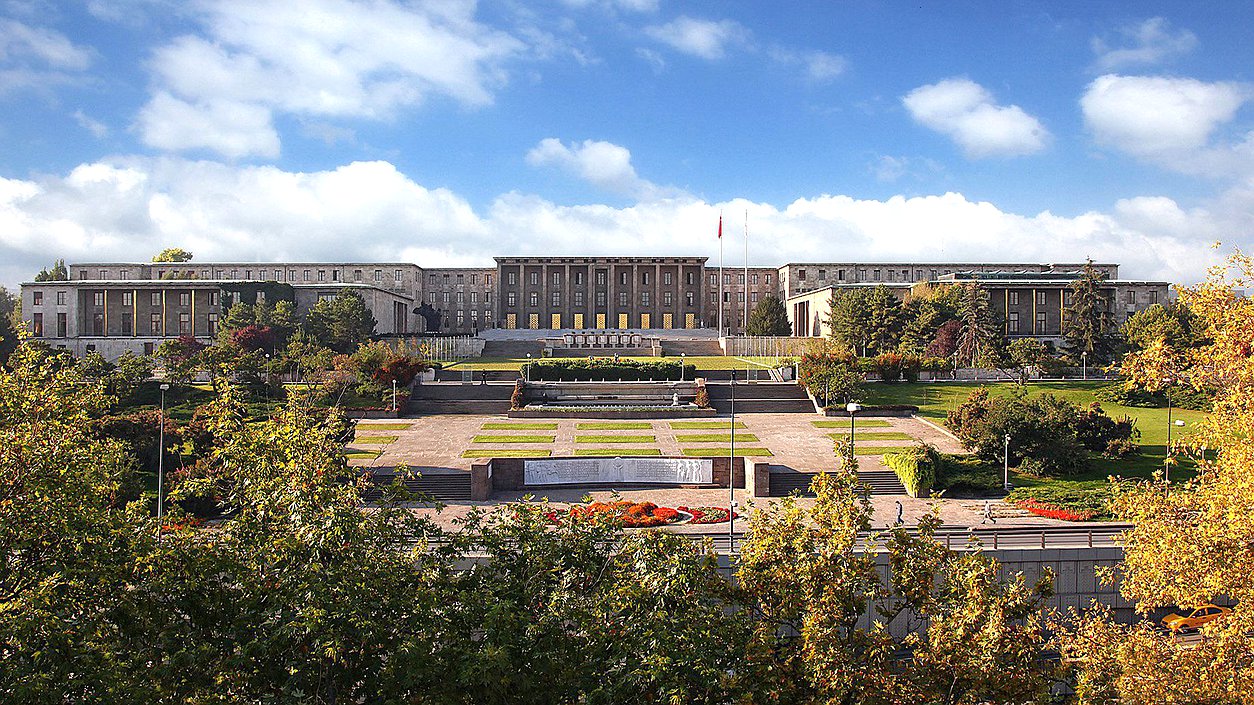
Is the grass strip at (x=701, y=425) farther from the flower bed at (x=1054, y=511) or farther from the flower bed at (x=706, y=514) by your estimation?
the flower bed at (x=1054, y=511)

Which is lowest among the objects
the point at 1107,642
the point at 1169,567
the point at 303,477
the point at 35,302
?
→ the point at 1107,642

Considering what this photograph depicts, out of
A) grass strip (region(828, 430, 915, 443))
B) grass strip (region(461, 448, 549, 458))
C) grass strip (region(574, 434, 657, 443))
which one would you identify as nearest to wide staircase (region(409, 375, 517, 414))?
grass strip (region(574, 434, 657, 443))

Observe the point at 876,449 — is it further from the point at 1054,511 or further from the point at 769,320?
the point at 769,320

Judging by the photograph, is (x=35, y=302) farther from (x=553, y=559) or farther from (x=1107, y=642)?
(x=1107, y=642)

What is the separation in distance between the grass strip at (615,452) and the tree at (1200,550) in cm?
2211

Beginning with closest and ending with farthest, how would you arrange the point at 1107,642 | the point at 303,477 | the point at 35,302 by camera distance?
the point at 303,477 < the point at 1107,642 < the point at 35,302

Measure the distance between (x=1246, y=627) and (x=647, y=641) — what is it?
8196 mm

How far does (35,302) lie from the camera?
221ft

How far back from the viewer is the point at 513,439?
37625mm

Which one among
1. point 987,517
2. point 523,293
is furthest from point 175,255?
point 987,517

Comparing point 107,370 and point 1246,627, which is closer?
point 1246,627

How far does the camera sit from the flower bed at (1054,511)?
25.0 meters

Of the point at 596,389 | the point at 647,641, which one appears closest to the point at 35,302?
the point at 596,389

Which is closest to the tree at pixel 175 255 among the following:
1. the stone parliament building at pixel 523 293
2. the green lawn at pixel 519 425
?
the stone parliament building at pixel 523 293
